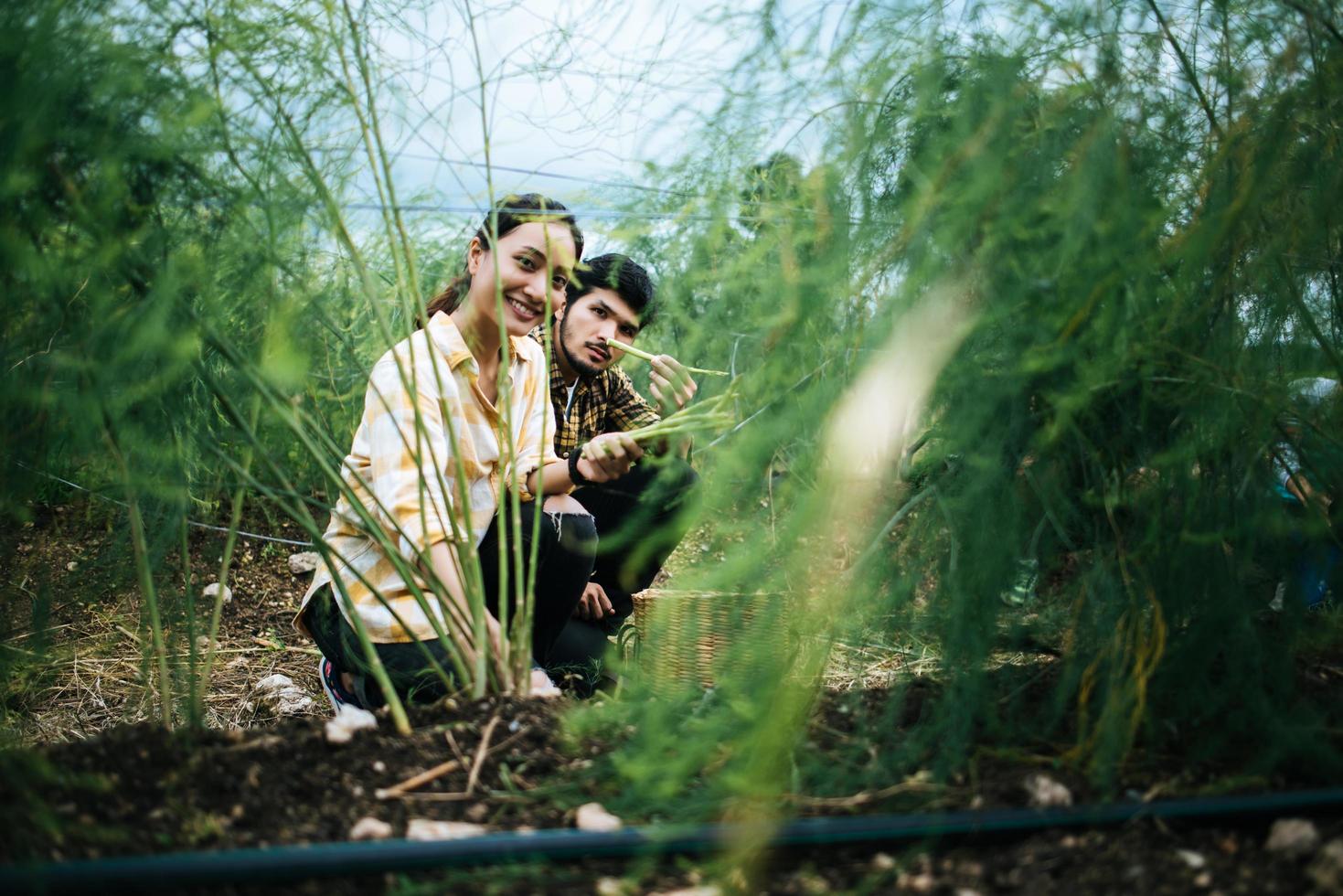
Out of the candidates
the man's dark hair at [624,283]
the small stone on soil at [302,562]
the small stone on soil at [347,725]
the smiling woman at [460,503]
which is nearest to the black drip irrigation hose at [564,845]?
the small stone on soil at [347,725]

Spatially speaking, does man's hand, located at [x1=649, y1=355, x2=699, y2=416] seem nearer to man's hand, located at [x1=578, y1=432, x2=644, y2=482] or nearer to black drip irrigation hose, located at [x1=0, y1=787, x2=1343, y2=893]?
man's hand, located at [x1=578, y1=432, x2=644, y2=482]

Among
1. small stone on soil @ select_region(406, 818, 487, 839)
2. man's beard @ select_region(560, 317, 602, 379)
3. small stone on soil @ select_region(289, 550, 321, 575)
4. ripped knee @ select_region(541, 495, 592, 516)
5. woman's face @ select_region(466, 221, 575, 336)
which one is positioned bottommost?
small stone on soil @ select_region(289, 550, 321, 575)

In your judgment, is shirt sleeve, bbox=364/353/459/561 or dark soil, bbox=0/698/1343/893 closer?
dark soil, bbox=0/698/1343/893

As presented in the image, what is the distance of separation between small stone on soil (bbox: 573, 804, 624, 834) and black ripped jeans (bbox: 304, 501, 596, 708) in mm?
566

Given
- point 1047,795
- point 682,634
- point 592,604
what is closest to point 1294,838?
point 1047,795

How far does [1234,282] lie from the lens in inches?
58.2

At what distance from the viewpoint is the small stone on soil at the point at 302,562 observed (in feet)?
11.3

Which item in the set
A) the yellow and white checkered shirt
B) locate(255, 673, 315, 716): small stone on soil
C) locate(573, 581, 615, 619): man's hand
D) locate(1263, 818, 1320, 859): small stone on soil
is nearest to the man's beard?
the yellow and white checkered shirt

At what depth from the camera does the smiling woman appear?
1592 millimetres

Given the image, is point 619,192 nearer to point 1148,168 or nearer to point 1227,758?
point 1148,168

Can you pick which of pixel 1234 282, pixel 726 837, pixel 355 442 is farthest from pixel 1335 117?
pixel 355 442

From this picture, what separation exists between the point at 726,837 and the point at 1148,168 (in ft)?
3.26

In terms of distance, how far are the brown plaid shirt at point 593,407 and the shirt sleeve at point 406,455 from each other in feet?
2.28

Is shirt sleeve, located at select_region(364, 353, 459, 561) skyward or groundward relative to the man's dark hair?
groundward
